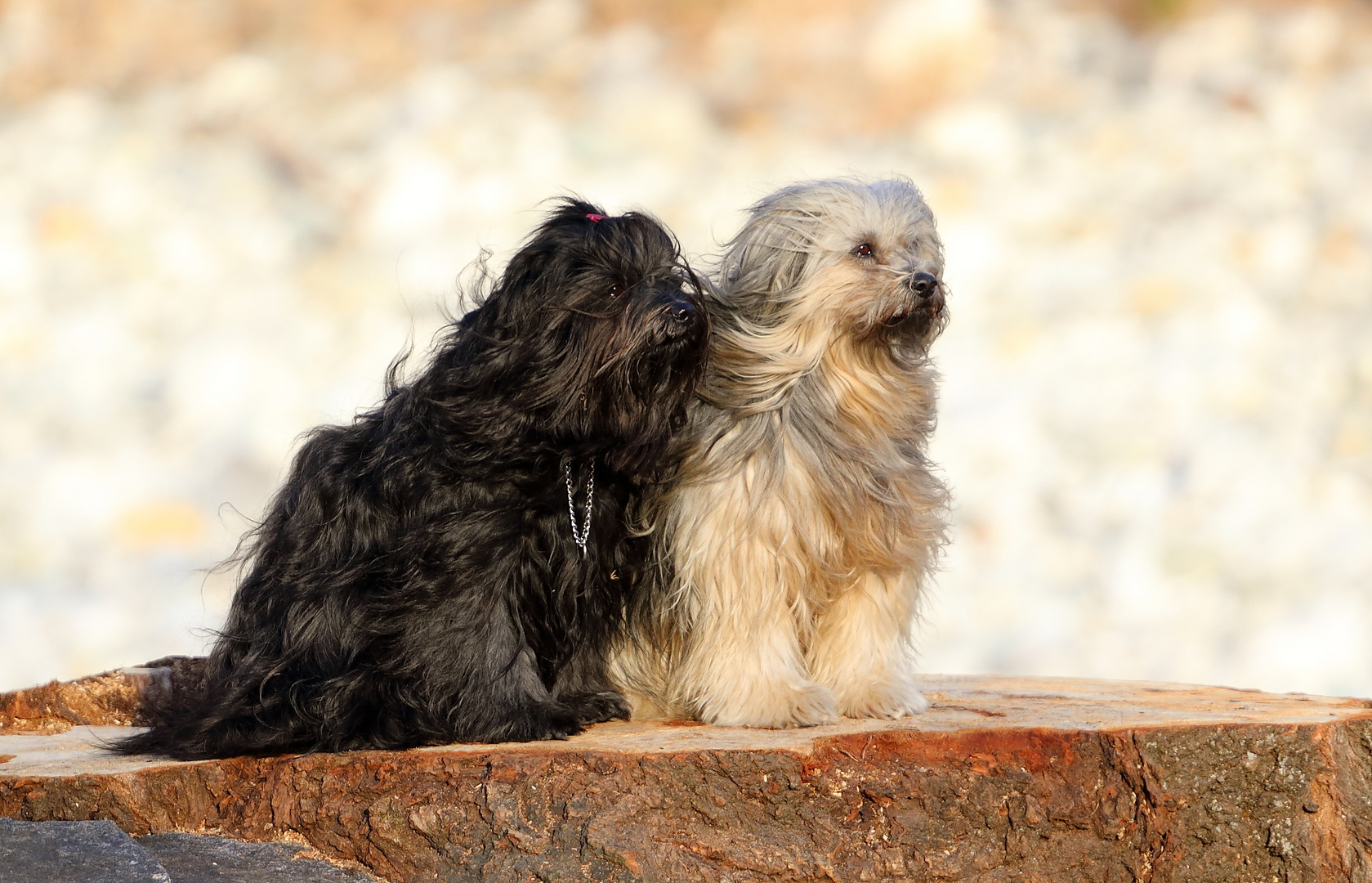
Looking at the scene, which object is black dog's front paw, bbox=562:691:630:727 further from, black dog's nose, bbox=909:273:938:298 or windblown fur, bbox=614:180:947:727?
black dog's nose, bbox=909:273:938:298

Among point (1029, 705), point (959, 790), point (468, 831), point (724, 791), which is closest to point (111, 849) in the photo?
point (468, 831)

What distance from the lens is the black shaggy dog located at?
12.4 feet

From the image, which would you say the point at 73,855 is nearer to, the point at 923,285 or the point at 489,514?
the point at 489,514

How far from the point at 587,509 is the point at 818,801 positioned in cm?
101

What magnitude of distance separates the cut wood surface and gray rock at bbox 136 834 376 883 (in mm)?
65

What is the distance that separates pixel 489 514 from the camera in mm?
3875

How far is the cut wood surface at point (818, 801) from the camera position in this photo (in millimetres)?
3635

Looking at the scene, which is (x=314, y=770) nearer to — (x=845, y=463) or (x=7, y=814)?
(x=7, y=814)

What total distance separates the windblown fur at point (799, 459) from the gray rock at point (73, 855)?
131 centimetres

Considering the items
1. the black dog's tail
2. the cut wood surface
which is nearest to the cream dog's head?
the cut wood surface

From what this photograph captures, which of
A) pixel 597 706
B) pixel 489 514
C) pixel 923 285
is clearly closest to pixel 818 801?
pixel 597 706

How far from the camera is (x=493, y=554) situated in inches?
152

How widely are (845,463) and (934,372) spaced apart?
471 millimetres

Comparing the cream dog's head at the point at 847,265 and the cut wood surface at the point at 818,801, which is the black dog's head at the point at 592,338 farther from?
the cut wood surface at the point at 818,801
